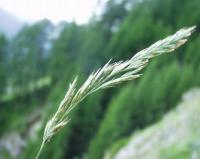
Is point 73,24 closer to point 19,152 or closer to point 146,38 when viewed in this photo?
point 146,38

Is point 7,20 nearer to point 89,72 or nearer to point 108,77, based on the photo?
point 108,77

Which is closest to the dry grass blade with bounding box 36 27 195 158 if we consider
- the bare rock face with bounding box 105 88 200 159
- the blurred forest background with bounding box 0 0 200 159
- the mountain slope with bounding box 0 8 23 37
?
the mountain slope with bounding box 0 8 23 37

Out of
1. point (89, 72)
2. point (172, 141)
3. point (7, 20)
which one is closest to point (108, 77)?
point (7, 20)

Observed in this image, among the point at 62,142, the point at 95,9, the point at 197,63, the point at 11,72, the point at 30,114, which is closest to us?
the point at 62,142

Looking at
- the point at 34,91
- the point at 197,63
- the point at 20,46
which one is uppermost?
the point at 20,46

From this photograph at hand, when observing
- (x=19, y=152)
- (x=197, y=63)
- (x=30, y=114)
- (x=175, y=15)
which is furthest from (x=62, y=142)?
(x=175, y=15)

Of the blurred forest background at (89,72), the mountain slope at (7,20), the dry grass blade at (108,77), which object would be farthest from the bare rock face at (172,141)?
the blurred forest background at (89,72)

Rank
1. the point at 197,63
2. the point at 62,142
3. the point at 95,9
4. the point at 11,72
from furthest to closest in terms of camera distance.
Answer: the point at 95,9 → the point at 11,72 → the point at 197,63 → the point at 62,142
